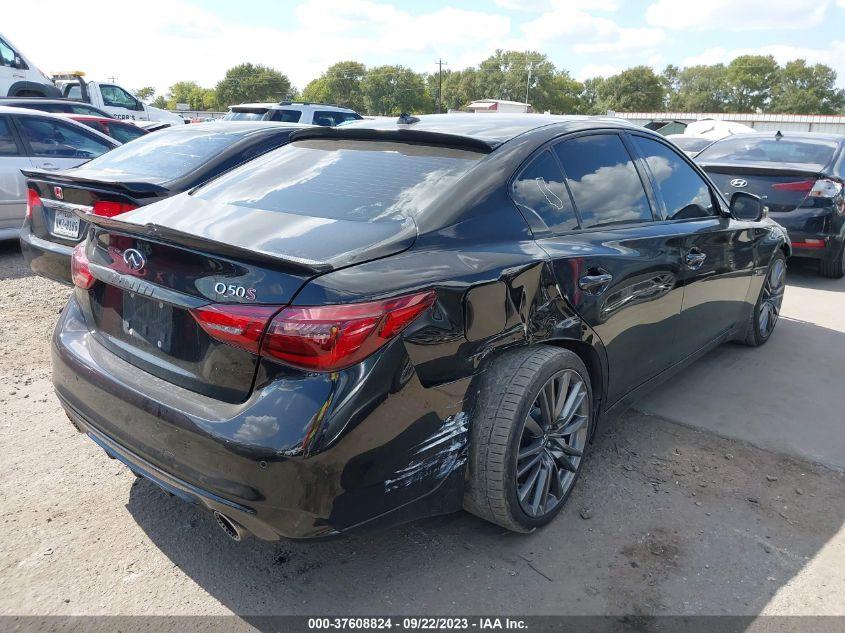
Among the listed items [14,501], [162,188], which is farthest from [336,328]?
[162,188]

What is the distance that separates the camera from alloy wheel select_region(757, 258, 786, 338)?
200 inches

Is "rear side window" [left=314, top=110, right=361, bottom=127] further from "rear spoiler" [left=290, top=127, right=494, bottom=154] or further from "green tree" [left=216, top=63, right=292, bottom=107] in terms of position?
"green tree" [left=216, top=63, right=292, bottom=107]

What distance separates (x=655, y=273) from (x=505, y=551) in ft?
5.03

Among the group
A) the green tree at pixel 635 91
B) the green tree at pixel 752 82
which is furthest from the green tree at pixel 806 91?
the green tree at pixel 635 91

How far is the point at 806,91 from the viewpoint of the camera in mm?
116688

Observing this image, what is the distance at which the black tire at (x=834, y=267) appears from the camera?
7.46m

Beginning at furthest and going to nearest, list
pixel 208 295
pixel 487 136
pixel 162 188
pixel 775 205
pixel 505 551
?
1. pixel 775 205
2. pixel 162 188
3. pixel 487 136
4. pixel 505 551
5. pixel 208 295

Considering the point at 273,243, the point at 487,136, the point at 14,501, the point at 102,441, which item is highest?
the point at 487,136

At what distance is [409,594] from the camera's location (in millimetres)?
2422

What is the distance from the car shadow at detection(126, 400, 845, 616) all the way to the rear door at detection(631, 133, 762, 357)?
3.23ft

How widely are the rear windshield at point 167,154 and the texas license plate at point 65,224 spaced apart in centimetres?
47

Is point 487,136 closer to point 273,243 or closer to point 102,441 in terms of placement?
point 273,243

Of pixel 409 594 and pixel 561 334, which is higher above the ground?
pixel 561 334

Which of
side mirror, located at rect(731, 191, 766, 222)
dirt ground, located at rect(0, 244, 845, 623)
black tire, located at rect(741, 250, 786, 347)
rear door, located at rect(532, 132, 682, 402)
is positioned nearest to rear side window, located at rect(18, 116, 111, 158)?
dirt ground, located at rect(0, 244, 845, 623)
